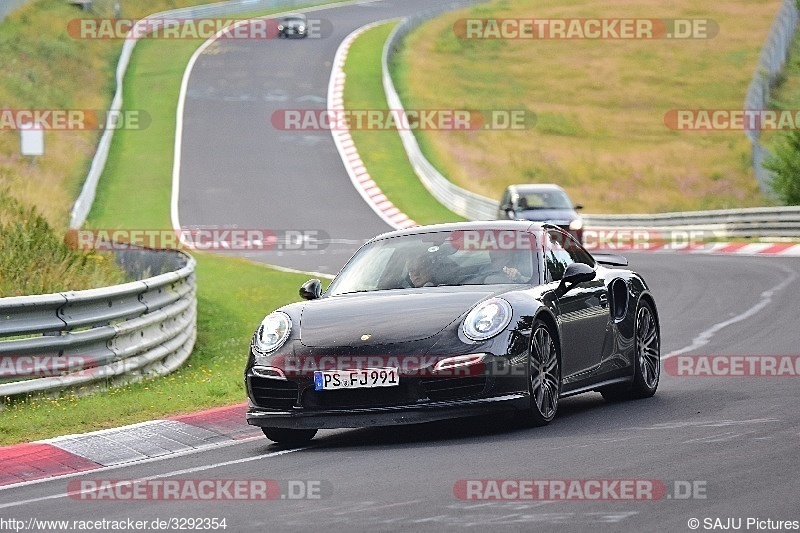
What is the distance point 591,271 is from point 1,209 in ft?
29.4

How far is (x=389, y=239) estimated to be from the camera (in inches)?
431

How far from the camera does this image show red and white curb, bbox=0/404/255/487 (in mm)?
9320

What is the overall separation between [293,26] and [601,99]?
13955 millimetres

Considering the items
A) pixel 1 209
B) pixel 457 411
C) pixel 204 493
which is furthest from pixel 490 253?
pixel 1 209

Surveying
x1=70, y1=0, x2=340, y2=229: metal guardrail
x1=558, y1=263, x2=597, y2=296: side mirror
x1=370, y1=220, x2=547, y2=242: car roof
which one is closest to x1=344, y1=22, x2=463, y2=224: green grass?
x1=70, y1=0, x2=340, y2=229: metal guardrail

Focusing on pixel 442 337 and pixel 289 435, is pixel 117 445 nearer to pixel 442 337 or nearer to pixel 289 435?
pixel 289 435

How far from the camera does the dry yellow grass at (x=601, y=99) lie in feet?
165

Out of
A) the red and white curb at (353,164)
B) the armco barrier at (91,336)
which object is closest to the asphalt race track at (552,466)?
the armco barrier at (91,336)

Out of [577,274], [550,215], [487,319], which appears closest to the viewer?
[487,319]

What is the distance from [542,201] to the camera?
3130 cm

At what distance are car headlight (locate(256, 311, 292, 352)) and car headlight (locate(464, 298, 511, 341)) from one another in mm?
1190

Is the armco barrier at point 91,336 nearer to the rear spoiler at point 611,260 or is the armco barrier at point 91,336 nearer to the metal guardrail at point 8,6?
the rear spoiler at point 611,260

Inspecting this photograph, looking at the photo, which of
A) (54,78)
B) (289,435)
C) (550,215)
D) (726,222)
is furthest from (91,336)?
(54,78)

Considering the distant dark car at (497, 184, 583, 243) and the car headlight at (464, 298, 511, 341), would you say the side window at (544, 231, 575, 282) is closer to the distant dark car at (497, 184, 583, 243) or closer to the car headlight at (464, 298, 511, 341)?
the car headlight at (464, 298, 511, 341)
